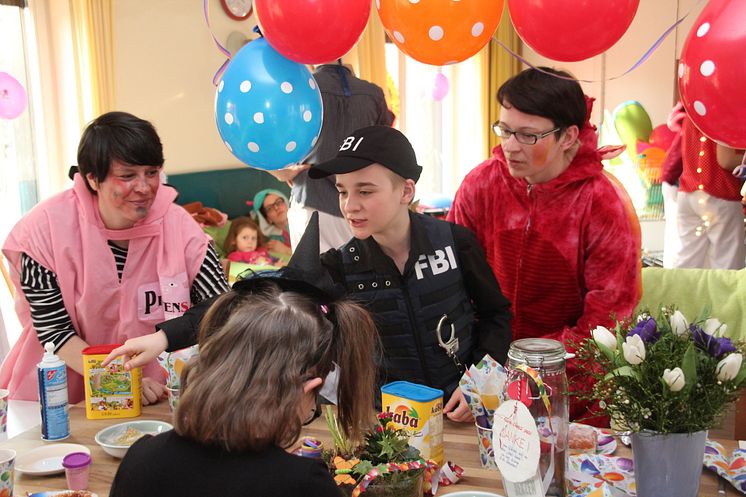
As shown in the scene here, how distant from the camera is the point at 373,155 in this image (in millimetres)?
1812

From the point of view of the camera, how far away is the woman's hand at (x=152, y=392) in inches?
72.2

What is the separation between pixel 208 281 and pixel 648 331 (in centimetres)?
145

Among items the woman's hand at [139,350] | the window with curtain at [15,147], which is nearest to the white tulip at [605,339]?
the woman's hand at [139,350]

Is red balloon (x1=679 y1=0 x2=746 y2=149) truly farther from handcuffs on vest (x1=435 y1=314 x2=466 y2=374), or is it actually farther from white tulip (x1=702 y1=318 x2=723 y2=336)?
handcuffs on vest (x1=435 y1=314 x2=466 y2=374)

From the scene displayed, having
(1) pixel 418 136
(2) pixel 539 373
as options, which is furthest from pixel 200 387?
(1) pixel 418 136

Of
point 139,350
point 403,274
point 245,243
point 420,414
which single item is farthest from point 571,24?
point 245,243

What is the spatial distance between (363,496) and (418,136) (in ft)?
22.8

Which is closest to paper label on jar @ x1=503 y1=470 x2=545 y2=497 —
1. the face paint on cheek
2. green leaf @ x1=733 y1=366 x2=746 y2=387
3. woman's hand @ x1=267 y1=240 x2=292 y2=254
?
green leaf @ x1=733 y1=366 x2=746 y2=387

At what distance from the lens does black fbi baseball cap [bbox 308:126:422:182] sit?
5.88 ft

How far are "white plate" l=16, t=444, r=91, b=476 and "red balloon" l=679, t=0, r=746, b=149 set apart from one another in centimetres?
147

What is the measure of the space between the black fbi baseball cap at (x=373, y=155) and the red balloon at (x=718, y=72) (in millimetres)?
676

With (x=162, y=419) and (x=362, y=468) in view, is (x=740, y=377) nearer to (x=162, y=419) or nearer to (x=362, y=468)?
(x=362, y=468)

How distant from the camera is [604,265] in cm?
203

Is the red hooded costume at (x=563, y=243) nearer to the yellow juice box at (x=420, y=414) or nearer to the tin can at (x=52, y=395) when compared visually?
the yellow juice box at (x=420, y=414)
